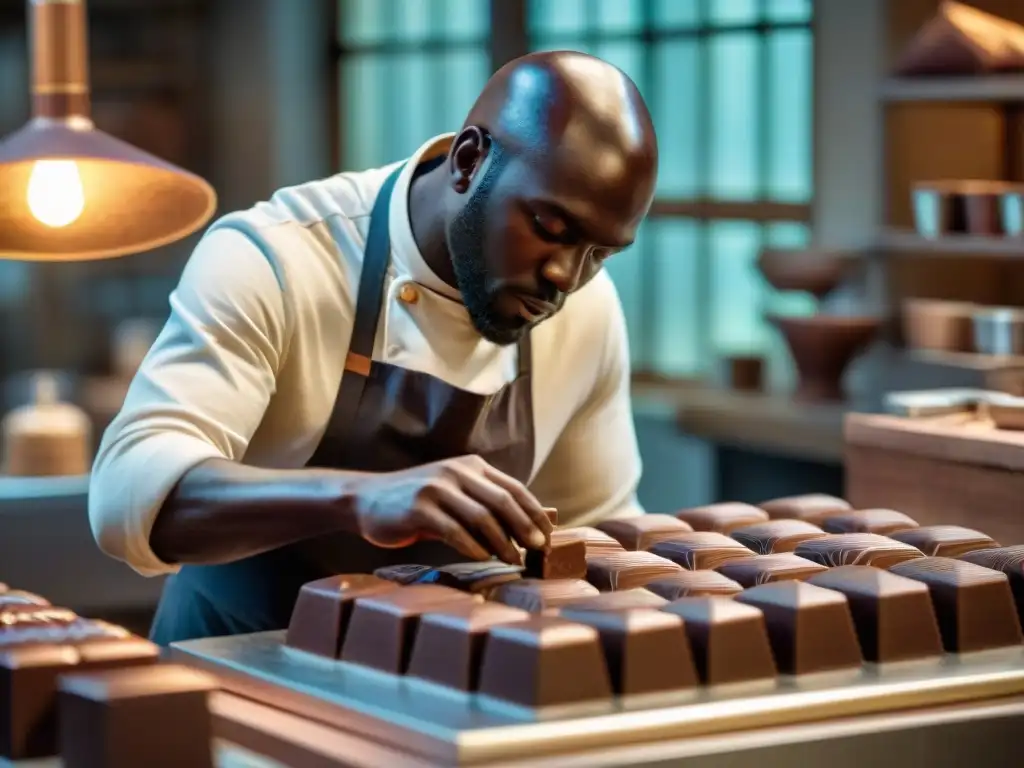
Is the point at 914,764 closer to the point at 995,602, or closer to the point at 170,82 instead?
the point at 995,602

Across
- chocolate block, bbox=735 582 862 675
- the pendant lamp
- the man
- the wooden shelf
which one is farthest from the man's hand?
the wooden shelf

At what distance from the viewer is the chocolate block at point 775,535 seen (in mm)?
2018

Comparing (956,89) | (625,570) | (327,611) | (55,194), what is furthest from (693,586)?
(956,89)

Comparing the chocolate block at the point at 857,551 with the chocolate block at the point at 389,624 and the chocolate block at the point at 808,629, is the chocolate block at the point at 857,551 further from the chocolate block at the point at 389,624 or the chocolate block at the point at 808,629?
the chocolate block at the point at 389,624

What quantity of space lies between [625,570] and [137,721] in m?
0.60

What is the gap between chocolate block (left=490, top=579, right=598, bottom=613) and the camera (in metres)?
1.70

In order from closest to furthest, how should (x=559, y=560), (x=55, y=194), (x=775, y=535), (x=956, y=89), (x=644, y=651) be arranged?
(x=644, y=651)
(x=559, y=560)
(x=775, y=535)
(x=55, y=194)
(x=956, y=89)

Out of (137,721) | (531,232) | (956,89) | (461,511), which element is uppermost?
(956,89)

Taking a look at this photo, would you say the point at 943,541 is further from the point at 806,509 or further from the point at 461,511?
the point at 461,511

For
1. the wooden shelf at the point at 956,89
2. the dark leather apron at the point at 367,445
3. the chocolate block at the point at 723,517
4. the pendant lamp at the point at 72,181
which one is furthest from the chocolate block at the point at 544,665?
the wooden shelf at the point at 956,89

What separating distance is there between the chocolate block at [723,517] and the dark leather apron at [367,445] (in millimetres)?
335

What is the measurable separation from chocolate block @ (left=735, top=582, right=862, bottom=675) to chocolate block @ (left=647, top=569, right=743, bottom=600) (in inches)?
3.1

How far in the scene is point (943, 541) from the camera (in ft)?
6.61

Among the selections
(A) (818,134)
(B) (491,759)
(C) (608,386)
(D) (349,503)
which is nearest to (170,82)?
(A) (818,134)
